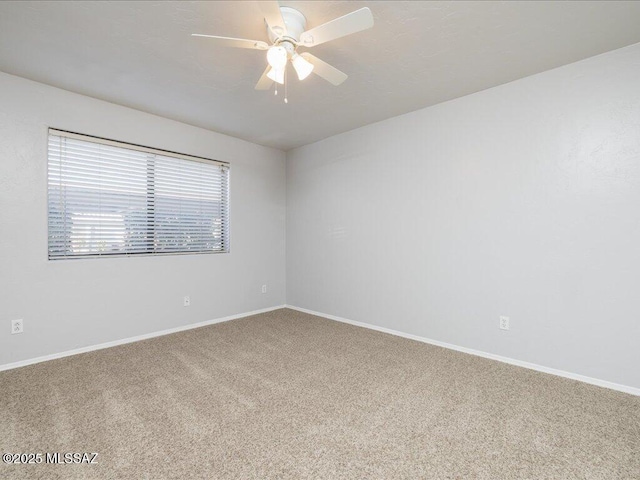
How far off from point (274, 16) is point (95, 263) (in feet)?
9.19

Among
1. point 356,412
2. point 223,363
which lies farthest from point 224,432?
point 223,363

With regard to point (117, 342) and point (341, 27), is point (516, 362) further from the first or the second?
point (117, 342)

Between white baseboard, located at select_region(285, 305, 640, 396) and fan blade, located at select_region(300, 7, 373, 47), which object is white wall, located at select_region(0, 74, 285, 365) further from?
fan blade, located at select_region(300, 7, 373, 47)

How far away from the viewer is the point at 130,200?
328 centimetres

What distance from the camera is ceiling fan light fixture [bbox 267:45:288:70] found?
71.7 inches

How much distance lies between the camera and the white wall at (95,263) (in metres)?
2.57

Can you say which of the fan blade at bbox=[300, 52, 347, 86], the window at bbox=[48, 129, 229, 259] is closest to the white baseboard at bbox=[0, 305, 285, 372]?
the window at bbox=[48, 129, 229, 259]

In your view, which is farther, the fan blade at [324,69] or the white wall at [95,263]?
the white wall at [95,263]

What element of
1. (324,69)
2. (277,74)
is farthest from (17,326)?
(324,69)

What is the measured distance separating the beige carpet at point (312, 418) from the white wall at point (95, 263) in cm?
37

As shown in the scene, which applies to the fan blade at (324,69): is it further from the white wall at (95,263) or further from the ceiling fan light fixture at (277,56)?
the white wall at (95,263)

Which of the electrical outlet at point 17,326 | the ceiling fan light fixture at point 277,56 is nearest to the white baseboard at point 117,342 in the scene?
the electrical outlet at point 17,326

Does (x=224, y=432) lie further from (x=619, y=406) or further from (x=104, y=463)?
(x=619, y=406)

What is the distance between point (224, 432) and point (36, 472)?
83 centimetres
